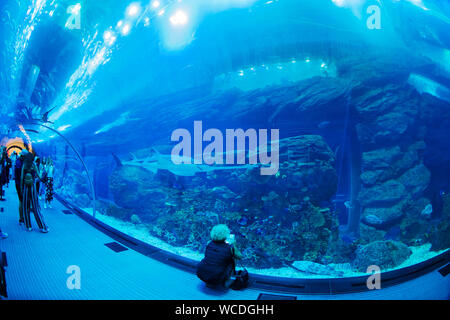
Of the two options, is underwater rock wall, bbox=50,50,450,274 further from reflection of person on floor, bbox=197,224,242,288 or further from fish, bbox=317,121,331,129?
reflection of person on floor, bbox=197,224,242,288

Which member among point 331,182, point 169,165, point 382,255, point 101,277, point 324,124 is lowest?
point 382,255

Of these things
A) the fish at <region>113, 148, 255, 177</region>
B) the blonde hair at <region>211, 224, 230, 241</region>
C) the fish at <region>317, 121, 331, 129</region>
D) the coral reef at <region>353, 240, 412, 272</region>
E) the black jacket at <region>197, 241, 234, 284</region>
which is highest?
the fish at <region>317, 121, 331, 129</region>

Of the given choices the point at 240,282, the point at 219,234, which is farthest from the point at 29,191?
the point at 240,282

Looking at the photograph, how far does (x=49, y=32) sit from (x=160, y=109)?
15.3 feet

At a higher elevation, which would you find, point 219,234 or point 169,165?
point 169,165

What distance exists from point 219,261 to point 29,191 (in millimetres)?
4385

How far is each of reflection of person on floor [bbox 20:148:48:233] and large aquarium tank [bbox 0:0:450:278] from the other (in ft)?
5.61

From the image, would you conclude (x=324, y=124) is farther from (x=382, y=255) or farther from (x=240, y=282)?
(x=240, y=282)

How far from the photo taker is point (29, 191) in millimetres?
4113

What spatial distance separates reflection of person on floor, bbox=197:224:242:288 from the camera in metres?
2.46

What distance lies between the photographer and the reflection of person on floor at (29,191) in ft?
13.3

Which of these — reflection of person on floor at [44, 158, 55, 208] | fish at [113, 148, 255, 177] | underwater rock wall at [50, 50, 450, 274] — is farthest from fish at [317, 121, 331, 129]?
reflection of person on floor at [44, 158, 55, 208]

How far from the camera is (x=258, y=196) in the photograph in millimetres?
5715
